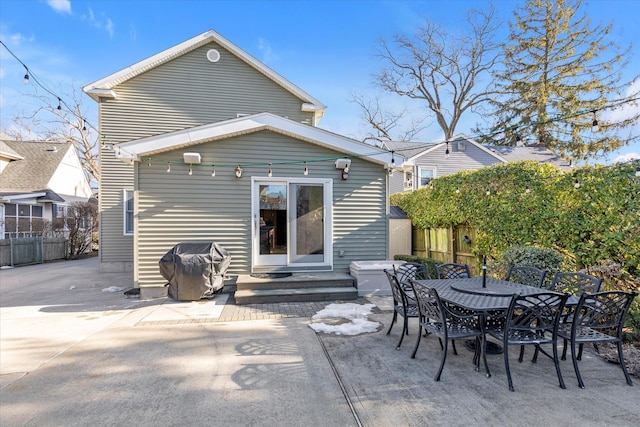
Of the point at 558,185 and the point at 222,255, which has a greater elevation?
the point at 558,185

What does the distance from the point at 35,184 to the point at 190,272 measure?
14.9m

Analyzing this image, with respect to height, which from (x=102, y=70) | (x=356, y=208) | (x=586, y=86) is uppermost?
(x=586, y=86)

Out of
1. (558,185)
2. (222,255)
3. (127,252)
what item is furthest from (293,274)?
(127,252)

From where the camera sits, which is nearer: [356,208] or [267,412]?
[267,412]

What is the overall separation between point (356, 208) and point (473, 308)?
4350 millimetres

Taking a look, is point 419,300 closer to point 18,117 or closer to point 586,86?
point 586,86

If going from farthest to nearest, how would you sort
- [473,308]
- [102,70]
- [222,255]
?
1. [102,70]
2. [222,255]
3. [473,308]

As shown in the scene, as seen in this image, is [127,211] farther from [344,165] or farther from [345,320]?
[345,320]

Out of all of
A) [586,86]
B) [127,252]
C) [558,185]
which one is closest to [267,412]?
[558,185]

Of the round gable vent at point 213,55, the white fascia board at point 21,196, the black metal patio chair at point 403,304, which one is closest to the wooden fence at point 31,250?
the white fascia board at point 21,196

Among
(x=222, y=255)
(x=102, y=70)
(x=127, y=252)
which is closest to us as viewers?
(x=222, y=255)

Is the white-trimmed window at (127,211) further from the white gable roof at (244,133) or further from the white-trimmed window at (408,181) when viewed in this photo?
the white-trimmed window at (408,181)

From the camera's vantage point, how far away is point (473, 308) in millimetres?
2785

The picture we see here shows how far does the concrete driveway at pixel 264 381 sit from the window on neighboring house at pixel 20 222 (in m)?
11.3
